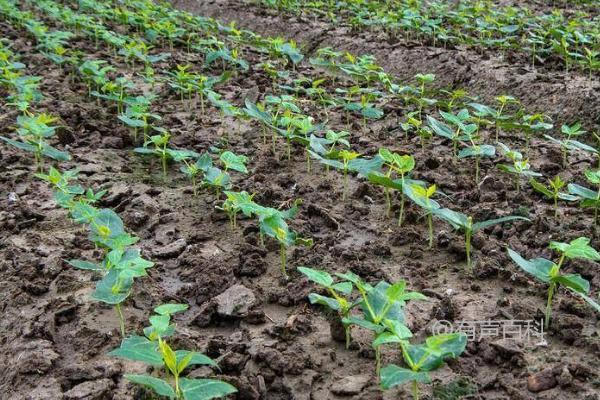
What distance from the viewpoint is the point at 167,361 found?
1773 mm

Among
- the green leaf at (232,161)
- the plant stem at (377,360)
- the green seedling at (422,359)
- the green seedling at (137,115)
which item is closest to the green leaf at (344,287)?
the plant stem at (377,360)

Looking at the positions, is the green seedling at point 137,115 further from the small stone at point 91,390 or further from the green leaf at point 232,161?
the small stone at point 91,390

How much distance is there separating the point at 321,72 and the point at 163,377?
4.51 metres

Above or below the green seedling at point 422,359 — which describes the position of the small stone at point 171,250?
below

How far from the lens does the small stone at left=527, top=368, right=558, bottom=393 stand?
1911mm

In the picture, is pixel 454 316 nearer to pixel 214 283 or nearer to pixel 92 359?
pixel 214 283

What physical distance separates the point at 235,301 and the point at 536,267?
1.05 metres

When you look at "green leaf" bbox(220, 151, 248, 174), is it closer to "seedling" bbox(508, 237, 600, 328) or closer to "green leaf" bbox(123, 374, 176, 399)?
"seedling" bbox(508, 237, 600, 328)

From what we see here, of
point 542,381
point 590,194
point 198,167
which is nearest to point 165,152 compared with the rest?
point 198,167

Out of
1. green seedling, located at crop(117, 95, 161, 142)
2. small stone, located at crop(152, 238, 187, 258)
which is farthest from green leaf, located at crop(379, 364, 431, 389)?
green seedling, located at crop(117, 95, 161, 142)

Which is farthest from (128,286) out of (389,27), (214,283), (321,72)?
(389,27)

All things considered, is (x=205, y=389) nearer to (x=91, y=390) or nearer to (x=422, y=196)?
(x=91, y=390)

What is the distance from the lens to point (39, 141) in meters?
3.53

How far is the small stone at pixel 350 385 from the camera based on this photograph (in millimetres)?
1967
